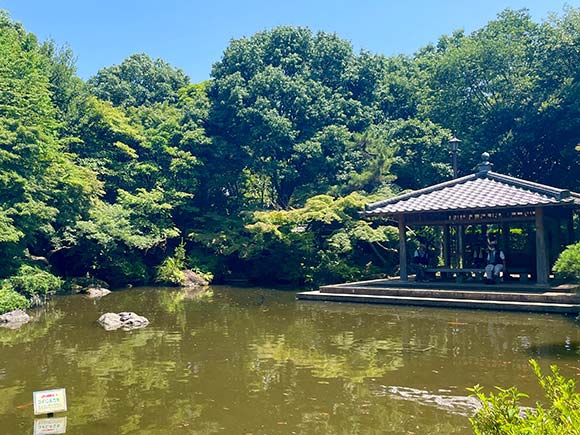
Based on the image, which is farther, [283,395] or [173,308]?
[173,308]

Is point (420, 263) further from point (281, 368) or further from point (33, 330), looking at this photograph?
point (33, 330)

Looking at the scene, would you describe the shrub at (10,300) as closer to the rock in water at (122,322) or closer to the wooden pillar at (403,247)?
the rock in water at (122,322)

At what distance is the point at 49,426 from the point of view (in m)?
5.53

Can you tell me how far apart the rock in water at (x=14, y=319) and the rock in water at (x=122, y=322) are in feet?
7.03

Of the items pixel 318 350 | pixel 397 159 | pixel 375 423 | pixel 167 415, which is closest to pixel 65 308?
pixel 318 350

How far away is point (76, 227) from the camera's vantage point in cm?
2062

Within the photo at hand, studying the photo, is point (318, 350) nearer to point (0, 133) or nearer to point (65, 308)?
point (65, 308)

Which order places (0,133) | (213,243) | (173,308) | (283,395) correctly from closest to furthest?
(283,395), (173,308), (0,133), (213,243)

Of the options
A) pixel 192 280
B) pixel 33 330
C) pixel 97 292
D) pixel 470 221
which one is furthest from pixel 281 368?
pixel 192 280

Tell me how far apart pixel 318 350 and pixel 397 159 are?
Answer: 52.8ft

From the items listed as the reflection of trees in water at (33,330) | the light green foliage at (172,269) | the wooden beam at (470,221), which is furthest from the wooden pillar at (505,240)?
the reflection of trees in water at (33,330)

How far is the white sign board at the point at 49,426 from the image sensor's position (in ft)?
17.8

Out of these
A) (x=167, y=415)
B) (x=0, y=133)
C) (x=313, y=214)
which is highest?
(x=0, y=133)

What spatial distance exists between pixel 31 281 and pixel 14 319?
3.33 metres
